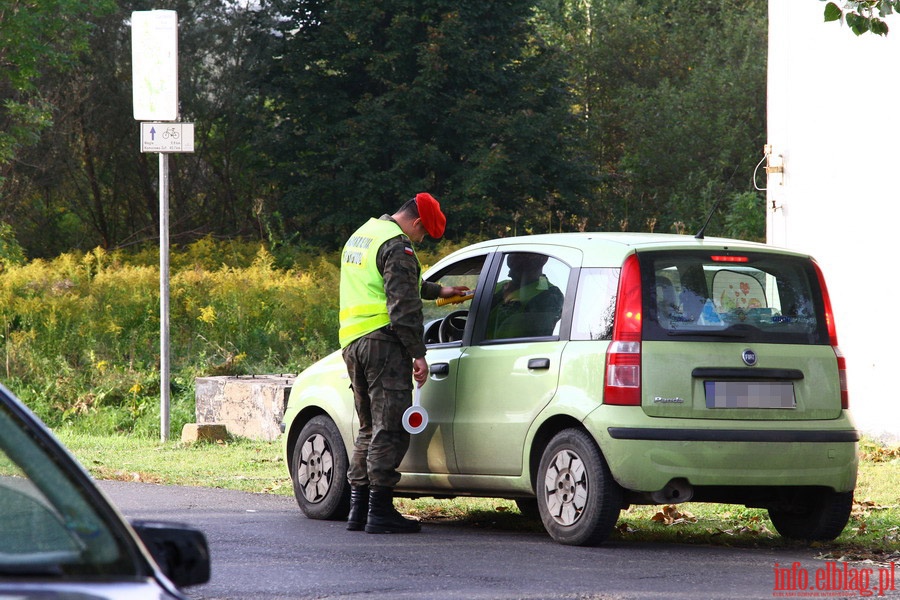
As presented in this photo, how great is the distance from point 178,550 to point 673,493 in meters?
4.69

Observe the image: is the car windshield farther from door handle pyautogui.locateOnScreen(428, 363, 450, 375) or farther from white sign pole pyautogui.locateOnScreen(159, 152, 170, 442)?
white sign pole pyautogui.locateOnScreen(159, 152, 170, 442)

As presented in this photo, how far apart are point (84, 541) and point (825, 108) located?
37.5 feet

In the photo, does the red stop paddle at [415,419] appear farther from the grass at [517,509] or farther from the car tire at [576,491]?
the grass at [517,509]

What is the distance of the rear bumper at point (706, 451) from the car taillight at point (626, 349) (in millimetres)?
85

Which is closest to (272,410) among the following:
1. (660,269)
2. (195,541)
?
(660,269)

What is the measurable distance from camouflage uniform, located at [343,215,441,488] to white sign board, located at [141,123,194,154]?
5829 millimetres

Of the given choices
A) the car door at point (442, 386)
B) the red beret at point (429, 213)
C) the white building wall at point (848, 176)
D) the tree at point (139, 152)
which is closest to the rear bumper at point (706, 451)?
the car door at point (442, 386)

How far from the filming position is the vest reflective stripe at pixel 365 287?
26.5 ft

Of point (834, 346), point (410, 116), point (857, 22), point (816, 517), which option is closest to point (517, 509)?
point (816, 517)

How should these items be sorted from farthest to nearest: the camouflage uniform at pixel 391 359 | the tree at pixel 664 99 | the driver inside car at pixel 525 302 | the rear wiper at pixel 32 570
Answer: the tree at pixel 664 99, the camouflage uniform at pixel 391 359, the driver inside car at pixel 525 302, the rear wiper at pixel 32 570

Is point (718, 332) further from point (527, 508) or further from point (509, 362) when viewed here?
point (527, 508)

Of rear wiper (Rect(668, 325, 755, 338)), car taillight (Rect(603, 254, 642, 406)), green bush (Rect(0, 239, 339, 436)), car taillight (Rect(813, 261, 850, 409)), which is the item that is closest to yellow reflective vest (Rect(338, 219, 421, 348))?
car taillight (Rect(603, 254, 642, 406))

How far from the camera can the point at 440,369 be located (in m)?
8.24

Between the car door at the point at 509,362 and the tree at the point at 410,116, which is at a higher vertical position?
the tree at the point at 410,116
